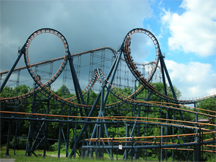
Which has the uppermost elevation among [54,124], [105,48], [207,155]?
[105,48]

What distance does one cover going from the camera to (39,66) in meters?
26.9

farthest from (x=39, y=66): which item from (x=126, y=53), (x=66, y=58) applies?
(x=126, y=53)

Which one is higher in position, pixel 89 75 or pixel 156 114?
pixel 89 75

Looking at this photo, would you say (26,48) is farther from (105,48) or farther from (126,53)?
(105,48)

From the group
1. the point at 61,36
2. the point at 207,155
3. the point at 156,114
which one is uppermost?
the point at 61,36

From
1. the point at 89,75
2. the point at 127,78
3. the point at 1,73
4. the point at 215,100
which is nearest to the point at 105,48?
the point at 89,75

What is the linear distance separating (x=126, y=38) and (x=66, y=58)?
654 cm

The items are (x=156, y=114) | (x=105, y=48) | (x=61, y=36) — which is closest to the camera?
(x=61, y=36)

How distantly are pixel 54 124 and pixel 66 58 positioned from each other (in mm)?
18923

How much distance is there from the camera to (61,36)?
2167 cm

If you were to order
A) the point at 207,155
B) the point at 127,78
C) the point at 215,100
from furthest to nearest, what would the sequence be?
the point at 127,78
the point at 215,100
the point at 207,155

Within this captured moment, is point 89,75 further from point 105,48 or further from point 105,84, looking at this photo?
point 105,84

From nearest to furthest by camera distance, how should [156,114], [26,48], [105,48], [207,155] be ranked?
[26,48] → [207,155] → [105,48] → [156,114]

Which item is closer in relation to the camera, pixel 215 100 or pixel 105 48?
pixel 215 100
